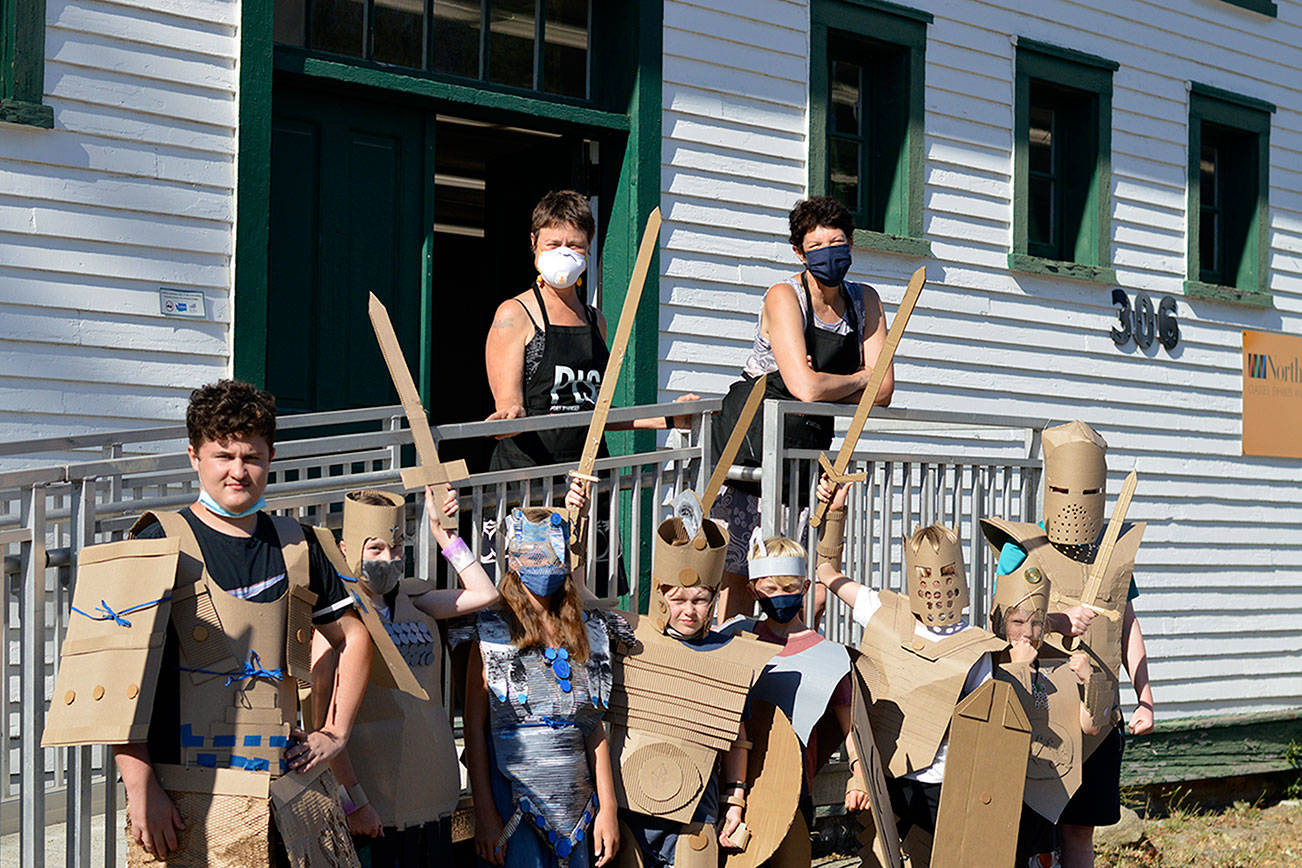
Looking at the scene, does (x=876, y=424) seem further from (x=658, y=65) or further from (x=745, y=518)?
(x=745, y=518)

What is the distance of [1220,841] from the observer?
29.3 feet

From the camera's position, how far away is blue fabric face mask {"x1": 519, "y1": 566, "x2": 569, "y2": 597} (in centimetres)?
392

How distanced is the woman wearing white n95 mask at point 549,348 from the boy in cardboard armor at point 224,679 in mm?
1574

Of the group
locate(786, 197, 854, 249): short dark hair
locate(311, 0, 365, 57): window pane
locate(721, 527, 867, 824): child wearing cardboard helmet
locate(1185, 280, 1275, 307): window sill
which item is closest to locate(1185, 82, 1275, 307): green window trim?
locate(1185, 280, 1275, 307): window sill

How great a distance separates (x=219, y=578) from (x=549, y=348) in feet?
6.18

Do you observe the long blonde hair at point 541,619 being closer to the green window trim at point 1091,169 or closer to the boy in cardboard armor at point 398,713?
the boy in cardboard armor at point 398,713

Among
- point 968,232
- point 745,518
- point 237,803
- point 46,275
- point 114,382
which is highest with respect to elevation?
point 968,232

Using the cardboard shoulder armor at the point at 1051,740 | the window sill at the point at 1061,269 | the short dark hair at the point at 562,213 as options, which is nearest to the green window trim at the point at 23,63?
the short dark hair at the point at 562,213

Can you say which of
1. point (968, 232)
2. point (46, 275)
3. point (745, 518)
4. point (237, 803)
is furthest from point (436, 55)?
point (237, 803)

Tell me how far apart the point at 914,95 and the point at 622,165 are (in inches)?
83.3

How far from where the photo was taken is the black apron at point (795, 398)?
17.4ft

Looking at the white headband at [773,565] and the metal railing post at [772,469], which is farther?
the metal railing post at [772,469]

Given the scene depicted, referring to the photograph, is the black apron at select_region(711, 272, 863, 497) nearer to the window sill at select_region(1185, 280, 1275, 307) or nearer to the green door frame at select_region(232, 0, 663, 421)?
the green door frame at select_region(232, 0, 663, 421)

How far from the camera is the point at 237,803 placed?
10.7 feet
